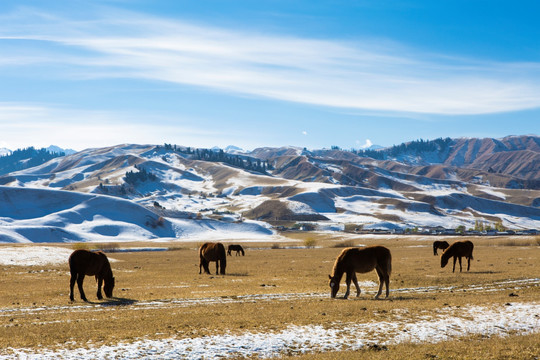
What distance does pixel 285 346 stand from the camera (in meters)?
16.1

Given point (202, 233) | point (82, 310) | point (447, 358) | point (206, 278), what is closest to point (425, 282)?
point (206, 278)

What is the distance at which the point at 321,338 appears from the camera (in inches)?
663

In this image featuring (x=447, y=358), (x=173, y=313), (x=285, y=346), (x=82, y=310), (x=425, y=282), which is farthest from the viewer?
(x=425, y=282)

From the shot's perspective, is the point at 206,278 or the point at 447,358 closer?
the point at 447,358

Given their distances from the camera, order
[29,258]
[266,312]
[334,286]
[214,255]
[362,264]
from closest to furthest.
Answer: [266,312], [334,286], [362,264], [214,255], [29,258]

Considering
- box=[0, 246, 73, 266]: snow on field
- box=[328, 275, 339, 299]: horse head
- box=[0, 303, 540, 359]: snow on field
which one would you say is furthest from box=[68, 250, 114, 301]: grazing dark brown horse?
box=[0, 246, 73, 266]: snow on field

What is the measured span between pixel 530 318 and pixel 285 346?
10.6m

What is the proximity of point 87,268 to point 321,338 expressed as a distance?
15424 mm

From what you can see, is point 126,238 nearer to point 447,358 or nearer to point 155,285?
point 155,285

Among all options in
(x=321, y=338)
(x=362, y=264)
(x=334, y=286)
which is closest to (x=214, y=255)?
(x=334, y=286)

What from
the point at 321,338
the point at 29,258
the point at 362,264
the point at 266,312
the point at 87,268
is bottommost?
the point at 29,258

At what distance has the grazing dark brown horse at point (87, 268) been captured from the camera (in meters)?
26.3

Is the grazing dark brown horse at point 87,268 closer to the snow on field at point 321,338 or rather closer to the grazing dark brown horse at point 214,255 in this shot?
the snow on field at point 321,338

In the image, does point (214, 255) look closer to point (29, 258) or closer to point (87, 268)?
point (87, 268)
